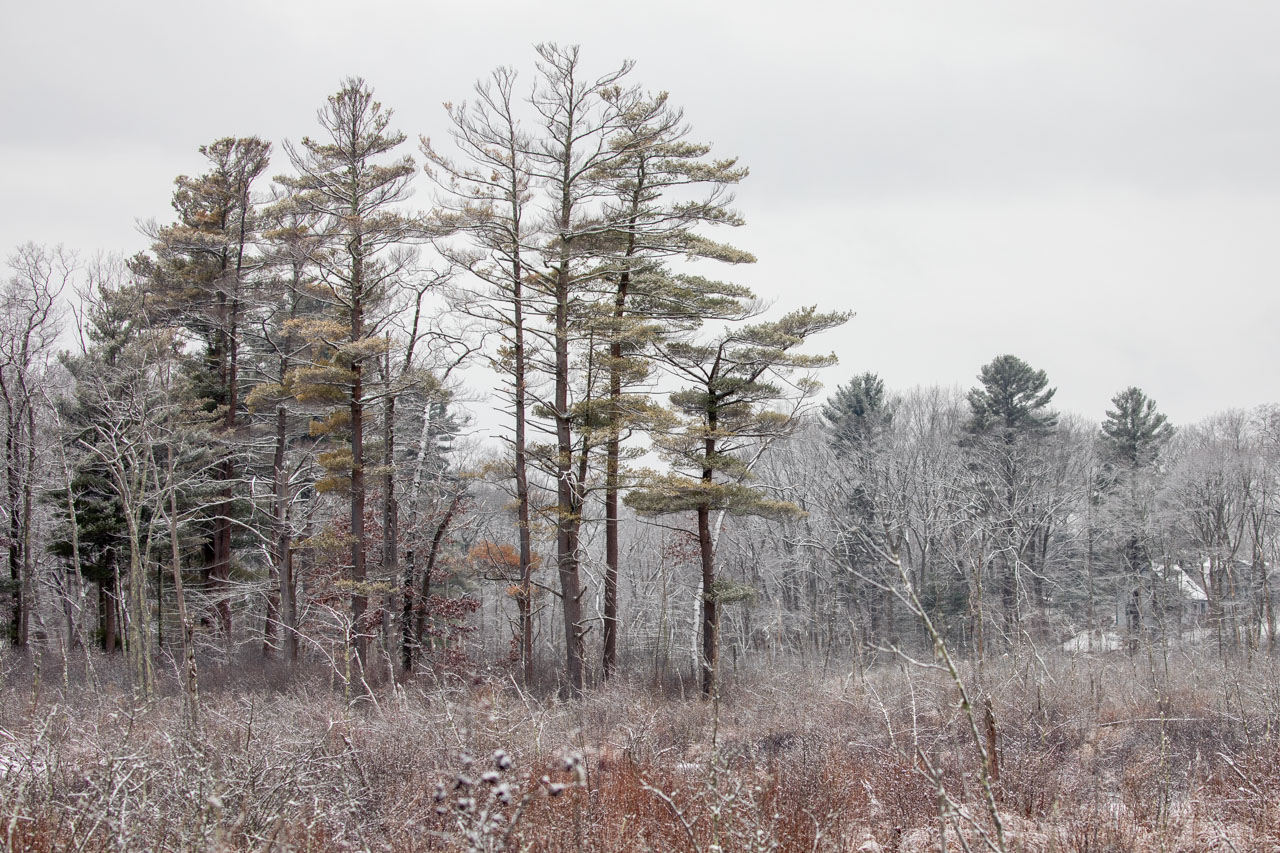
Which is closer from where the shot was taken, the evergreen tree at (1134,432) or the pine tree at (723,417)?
the pine tree at (723,417)

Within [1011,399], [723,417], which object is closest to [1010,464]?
[1011,399]

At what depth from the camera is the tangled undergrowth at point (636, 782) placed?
13.3ft

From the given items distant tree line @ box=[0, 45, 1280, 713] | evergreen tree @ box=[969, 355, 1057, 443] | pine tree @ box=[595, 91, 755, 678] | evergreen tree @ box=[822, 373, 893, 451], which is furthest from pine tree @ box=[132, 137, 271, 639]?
evergreen tree @ box=[969, 355, 1057, 443]

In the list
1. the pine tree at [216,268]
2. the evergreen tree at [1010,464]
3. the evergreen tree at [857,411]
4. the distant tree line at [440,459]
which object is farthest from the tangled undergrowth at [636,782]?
the evergreen tree at [857,411]

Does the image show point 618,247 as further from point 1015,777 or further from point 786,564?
point 786,564

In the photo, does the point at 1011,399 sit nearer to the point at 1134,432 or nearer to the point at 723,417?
the point at 1134,432

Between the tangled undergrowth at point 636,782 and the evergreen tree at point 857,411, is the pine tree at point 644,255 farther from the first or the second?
the evergreen tree at point 857,411

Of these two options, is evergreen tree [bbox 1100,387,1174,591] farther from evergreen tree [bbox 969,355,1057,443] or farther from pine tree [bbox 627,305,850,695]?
pine tree [bbox 627,305,850,695]

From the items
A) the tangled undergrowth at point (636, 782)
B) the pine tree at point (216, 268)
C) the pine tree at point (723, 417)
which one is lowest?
the tangled undergrowth at point (636, 782)

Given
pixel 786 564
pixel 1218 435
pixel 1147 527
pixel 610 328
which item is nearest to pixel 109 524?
pixel 610 328

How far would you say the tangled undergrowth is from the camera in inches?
160

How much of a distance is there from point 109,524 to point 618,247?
14.7 meters

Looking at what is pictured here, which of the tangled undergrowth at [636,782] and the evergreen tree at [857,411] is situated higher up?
the evergreen tree at [857,411]

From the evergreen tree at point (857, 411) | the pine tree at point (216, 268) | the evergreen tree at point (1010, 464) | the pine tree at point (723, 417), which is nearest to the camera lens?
the pine tree at point (723, 417)
